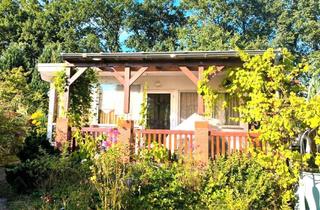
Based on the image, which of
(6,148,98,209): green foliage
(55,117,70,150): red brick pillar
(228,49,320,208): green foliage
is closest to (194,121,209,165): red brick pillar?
(228,49,320,208): green foliage

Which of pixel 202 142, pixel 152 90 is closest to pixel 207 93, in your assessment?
pixel 202 142

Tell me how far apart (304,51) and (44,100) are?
18319 millimetres

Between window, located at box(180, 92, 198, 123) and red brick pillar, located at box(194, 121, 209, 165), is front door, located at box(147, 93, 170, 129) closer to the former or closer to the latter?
window, located at box(180, 92, 198, 123)

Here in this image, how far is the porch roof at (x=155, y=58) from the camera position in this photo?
8.60 metres

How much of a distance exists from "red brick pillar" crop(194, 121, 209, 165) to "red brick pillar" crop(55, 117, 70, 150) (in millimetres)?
3505

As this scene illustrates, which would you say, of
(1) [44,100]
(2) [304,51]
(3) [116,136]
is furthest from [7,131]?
(2) [304,51]

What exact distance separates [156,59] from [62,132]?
3.26 metres

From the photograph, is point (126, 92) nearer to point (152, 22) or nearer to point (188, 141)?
point (188, 141)

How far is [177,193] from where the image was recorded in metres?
6.34

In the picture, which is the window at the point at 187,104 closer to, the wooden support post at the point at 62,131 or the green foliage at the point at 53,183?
the wooden support post at the point at 62,131

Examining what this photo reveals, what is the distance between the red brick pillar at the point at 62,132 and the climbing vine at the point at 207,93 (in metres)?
3.73

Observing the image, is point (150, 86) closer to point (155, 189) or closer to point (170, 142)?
point (170, 142)

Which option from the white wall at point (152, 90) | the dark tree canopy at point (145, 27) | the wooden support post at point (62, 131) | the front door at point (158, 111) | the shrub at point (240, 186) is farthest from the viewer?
the dark tree canopy at point (145, 27)

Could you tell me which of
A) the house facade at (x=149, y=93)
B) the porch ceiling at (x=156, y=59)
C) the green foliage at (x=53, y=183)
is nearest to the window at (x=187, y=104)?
the house facade at (x=149, y=93)
